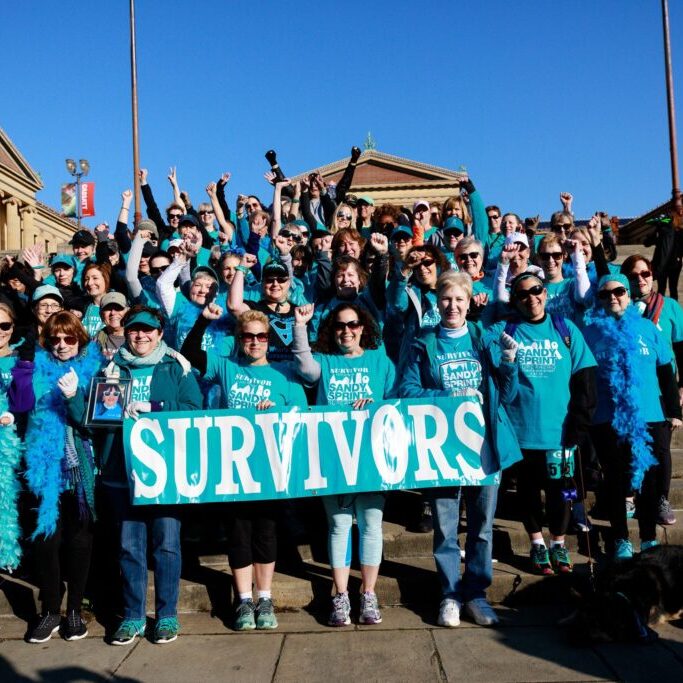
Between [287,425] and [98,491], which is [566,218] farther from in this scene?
[98,491]

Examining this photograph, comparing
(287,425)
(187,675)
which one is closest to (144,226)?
(287,425)

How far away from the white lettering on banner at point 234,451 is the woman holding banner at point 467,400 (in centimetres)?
108

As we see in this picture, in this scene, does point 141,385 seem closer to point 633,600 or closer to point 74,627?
point 74,627

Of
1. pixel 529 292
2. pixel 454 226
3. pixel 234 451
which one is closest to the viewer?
pixel 234 451

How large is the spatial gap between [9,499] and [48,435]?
0.51 metres

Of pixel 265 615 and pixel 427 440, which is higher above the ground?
pixel 427 440

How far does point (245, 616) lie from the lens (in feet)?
13.8

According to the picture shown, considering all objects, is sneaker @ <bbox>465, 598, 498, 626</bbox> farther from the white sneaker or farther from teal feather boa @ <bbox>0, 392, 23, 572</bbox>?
teal feather boa @ <bbox>0, 392, 23, 572</bbox>

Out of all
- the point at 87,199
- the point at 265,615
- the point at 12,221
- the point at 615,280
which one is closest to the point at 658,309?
the point at 615,280

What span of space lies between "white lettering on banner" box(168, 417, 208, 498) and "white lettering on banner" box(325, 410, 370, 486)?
0.82m

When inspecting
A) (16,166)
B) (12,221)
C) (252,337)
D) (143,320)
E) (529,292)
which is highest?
(16,166)

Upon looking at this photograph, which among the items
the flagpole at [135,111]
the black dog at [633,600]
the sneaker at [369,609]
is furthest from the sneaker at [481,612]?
the flagpole at [135,111]

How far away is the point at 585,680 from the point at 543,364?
74.4 inches

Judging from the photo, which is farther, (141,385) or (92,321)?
(92,321)
